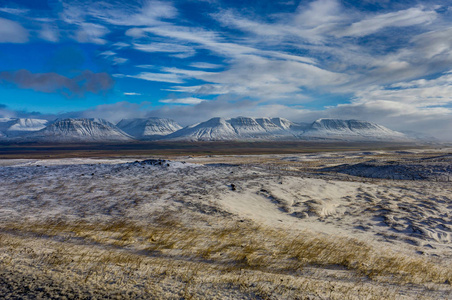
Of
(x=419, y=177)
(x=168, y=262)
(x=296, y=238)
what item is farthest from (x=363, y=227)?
(x=419, y=177)

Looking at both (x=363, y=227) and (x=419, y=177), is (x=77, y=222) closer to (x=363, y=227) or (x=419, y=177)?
(x=363, y=227)

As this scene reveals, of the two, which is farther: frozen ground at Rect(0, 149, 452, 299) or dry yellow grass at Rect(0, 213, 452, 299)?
frozen ground at Rect(0, 149, 452, 299)

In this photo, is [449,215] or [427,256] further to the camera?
[449,215]

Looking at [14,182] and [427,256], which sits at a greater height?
[14,182]

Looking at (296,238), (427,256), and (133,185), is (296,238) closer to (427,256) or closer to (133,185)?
(427,256)

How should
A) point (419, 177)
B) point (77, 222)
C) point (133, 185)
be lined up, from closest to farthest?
point (77, 222)
point (133, 185)
point (419, 177)

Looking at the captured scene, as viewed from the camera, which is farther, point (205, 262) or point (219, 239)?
point (219, 239)

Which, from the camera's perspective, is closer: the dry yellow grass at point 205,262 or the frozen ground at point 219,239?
the dry yellow grass at point 205,262

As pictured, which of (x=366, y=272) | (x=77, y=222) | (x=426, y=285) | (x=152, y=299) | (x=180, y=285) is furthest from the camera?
(x=77, y=222)
